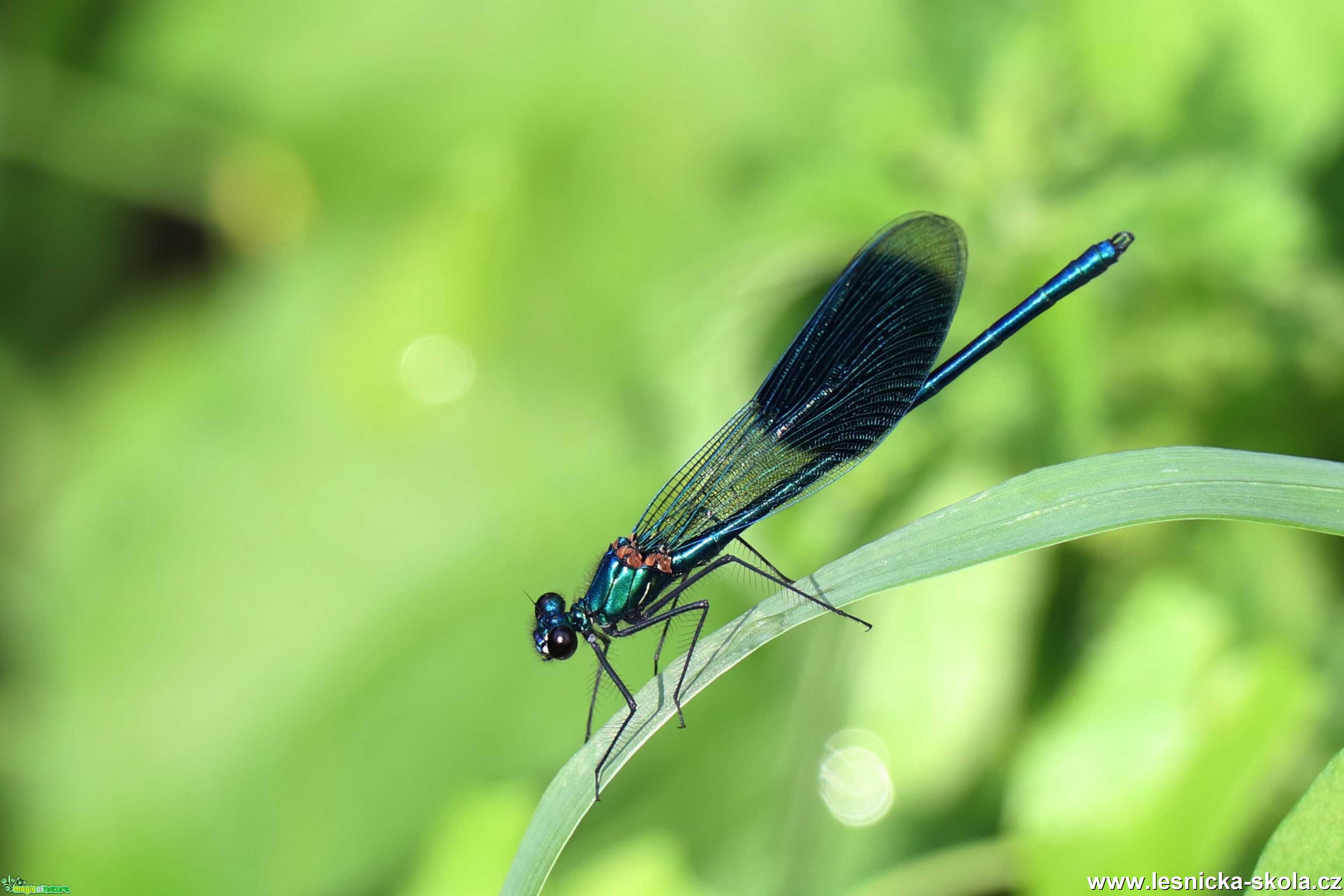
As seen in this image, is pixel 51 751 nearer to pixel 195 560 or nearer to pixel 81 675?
pixel 81 675

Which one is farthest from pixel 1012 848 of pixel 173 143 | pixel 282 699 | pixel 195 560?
pixel 173 143

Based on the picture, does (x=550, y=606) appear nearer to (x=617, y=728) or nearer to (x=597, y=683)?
(x=597, y=683)

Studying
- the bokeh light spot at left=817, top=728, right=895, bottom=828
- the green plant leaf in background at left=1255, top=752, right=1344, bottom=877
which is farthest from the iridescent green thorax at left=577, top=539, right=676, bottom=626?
the green plant leaf in background at left=1255, top=752, right=1344, bottom=877

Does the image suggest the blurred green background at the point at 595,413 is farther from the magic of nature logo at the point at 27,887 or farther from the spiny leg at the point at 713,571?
the spiny leg at the point at 713,571

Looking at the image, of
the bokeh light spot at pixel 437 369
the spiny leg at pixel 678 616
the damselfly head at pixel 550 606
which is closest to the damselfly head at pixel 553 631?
the damselfly head at pixel 550 606

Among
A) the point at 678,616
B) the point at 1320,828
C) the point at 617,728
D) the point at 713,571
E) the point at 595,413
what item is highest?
the point at 595,413

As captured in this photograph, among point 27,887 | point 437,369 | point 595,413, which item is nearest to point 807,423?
point 595,413

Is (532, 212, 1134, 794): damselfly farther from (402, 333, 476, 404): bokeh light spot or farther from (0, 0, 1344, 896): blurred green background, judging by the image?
(402, 333, 476, 404): bokeh light spot
